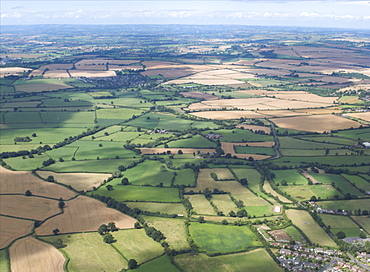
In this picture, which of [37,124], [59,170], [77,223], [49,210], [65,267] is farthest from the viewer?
[37,124]

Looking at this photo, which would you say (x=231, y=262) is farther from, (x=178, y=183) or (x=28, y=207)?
(x=28, y=207)

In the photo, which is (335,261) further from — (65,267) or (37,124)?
(37,124)

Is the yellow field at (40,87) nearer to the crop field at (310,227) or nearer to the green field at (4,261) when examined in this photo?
the green field at (4,261)

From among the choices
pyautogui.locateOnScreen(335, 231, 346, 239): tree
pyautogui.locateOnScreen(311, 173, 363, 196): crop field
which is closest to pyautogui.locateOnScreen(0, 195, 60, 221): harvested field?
pyautogui.locateOnScreen(335, 231, 346, 239): tree

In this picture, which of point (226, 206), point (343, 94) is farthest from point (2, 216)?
point (343, 94)

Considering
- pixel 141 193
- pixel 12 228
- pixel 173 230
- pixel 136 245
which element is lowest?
pixel 141 193

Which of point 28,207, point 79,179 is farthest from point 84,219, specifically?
point 79,179

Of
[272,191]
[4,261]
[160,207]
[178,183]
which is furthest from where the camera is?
[178,183]
